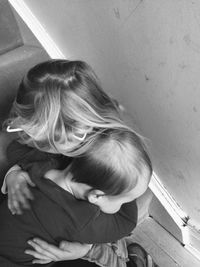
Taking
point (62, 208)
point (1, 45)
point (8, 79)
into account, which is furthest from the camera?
point (1, 45)

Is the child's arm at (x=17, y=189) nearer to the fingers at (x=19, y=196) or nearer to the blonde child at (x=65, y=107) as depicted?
the fingers at (x=19, y=196)

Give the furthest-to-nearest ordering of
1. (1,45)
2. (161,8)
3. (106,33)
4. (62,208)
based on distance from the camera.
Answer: (1,45) < (106,33) < (62,208) < (161,8)

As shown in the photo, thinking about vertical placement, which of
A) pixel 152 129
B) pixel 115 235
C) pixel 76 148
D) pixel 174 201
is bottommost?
pixel 174 201

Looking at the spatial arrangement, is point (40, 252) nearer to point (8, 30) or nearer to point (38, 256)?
point (38, 256)

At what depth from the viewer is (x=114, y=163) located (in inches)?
30.8

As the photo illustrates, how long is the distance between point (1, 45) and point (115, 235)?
842 mm

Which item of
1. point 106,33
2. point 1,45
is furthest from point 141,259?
point 1,45

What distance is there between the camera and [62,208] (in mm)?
858

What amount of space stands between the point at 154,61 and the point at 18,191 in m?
0.54

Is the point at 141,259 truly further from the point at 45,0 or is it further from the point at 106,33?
the point at 45,0

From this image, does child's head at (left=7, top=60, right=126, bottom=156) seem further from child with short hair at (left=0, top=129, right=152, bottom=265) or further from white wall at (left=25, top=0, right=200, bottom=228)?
white wall at (left=25, top=0, right=200, bottom=228)

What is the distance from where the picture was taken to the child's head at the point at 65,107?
80 cm

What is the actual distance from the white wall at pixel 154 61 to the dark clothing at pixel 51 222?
28cm

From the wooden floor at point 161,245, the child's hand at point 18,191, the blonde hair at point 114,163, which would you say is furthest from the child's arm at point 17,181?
the wooden floor at point 161,245
